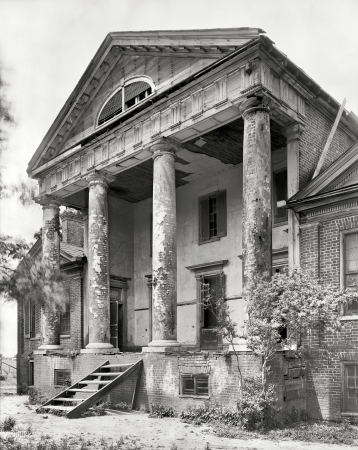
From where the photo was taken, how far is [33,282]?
709 cm

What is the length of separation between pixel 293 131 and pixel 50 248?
10.9m

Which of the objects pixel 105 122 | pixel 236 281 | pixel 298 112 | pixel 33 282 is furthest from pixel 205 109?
pixel 33 282

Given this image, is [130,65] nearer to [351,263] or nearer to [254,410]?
[351,263]

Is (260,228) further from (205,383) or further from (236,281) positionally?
(236,281)

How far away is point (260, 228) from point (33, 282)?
8082 millimetres

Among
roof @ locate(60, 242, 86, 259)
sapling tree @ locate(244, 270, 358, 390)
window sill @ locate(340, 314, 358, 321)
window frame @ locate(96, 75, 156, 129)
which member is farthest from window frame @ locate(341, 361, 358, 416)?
roof @ locate(60, 242, 86, 259)

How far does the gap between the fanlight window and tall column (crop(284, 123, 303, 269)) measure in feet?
17.2

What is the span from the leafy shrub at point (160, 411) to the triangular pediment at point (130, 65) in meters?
9.59

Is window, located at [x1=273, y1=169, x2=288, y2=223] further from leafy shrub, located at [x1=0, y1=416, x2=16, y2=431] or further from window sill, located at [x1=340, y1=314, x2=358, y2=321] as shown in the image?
leafy shrub, located at [x1=0, y1=416, x2=16, y2=431]

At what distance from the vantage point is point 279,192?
1864 cm

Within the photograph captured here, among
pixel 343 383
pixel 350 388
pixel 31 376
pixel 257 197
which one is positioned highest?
pixel 257 197

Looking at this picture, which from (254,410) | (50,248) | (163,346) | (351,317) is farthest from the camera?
(50,248)

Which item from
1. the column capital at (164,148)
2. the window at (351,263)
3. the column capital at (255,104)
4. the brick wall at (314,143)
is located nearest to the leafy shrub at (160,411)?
the window at (351,263)

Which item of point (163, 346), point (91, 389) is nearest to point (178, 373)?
point (163, 346)
